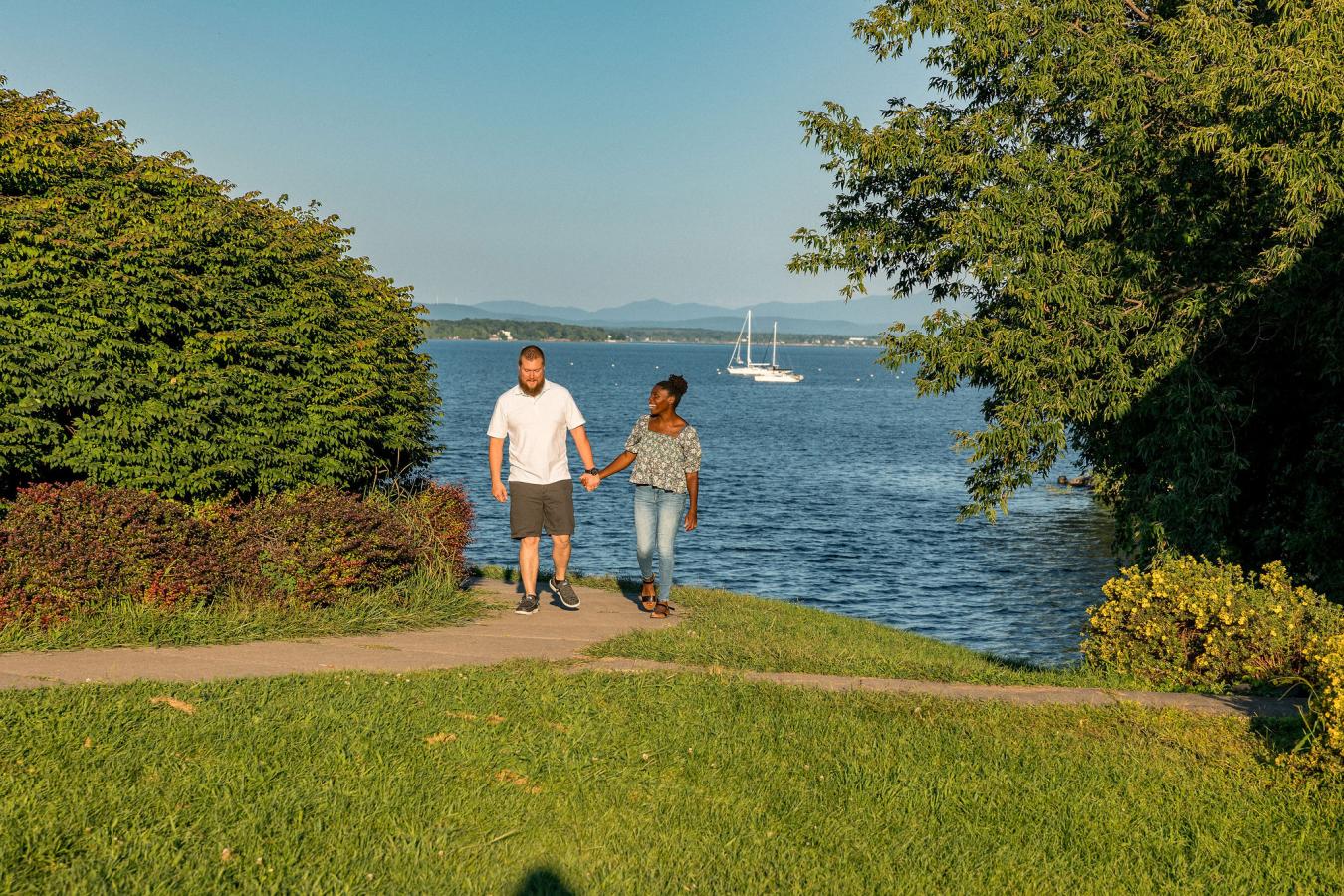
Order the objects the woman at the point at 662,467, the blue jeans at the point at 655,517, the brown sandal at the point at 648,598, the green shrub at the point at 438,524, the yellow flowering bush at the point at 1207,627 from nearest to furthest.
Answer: the yellow flowering bush at the point at 1207,627 < the woman at the point at 662,467 < the blue jeans at the point at 655,517 < the brown sandal at the point at 648,598 < the green shrub at the point at 438,524

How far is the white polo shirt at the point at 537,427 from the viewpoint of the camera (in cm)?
908

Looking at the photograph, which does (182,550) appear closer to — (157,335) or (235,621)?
(235,621)

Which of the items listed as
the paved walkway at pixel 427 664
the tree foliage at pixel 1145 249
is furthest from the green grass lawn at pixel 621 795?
the tree foliage at pixel 1145 249

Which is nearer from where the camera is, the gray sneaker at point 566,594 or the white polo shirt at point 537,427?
the white polo shirt at point 537,427

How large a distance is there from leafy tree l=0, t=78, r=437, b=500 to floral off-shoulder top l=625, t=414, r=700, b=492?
9.68 feet

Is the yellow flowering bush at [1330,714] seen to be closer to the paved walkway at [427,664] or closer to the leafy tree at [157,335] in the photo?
the paved walkway at [427,664]

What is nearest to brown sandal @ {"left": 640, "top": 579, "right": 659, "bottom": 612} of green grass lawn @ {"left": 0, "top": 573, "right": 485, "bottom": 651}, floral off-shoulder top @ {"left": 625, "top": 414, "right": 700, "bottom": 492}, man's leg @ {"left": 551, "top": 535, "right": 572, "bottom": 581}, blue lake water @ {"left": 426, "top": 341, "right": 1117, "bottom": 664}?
man's leg @ {"left": 551, "top": 535, "right": 572, "bottom": 581}

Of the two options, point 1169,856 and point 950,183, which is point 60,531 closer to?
point 1169,856

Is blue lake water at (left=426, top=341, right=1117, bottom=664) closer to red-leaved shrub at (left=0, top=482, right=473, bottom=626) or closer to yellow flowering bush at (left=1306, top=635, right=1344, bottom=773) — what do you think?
red-leaved shrub at (left=0, top=482, right=473, bottom=626)

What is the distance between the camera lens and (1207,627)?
320 inches

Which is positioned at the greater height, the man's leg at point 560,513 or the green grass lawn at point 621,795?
the man's leg at point 560,513

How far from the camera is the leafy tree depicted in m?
8.36

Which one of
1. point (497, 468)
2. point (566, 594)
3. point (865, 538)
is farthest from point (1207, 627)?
point (865, 538)

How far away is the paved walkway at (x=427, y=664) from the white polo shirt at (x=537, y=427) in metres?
1.38
